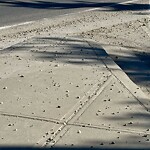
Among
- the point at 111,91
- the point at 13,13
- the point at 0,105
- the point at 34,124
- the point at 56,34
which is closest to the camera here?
the point at 34,124

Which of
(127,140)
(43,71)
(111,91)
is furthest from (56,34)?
(127,140)

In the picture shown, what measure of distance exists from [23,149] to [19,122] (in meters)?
0.81

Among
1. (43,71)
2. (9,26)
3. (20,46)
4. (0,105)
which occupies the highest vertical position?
(9,26)

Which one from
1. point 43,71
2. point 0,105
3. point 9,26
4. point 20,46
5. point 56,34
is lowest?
point 0,105

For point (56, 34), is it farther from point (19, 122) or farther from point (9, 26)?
point (19, 122)

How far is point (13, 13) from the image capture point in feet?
57.1

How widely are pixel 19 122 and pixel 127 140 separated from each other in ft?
4.64

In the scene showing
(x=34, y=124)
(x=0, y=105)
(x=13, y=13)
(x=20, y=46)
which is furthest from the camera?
(x=13, y=13)

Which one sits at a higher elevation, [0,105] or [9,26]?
[9,26]

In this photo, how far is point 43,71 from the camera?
28.6 feet

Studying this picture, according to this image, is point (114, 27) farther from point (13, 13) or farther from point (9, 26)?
point (13, 13)

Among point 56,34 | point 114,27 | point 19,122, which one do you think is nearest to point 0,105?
point 19,122

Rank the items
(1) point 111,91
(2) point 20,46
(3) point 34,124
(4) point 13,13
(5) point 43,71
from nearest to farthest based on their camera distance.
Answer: (3) point 34,124 → (1) point 111,91 → (5) point 43,71 → (2) point 20,46 → (4) point 13,13

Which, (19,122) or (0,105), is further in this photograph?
(0,105)
